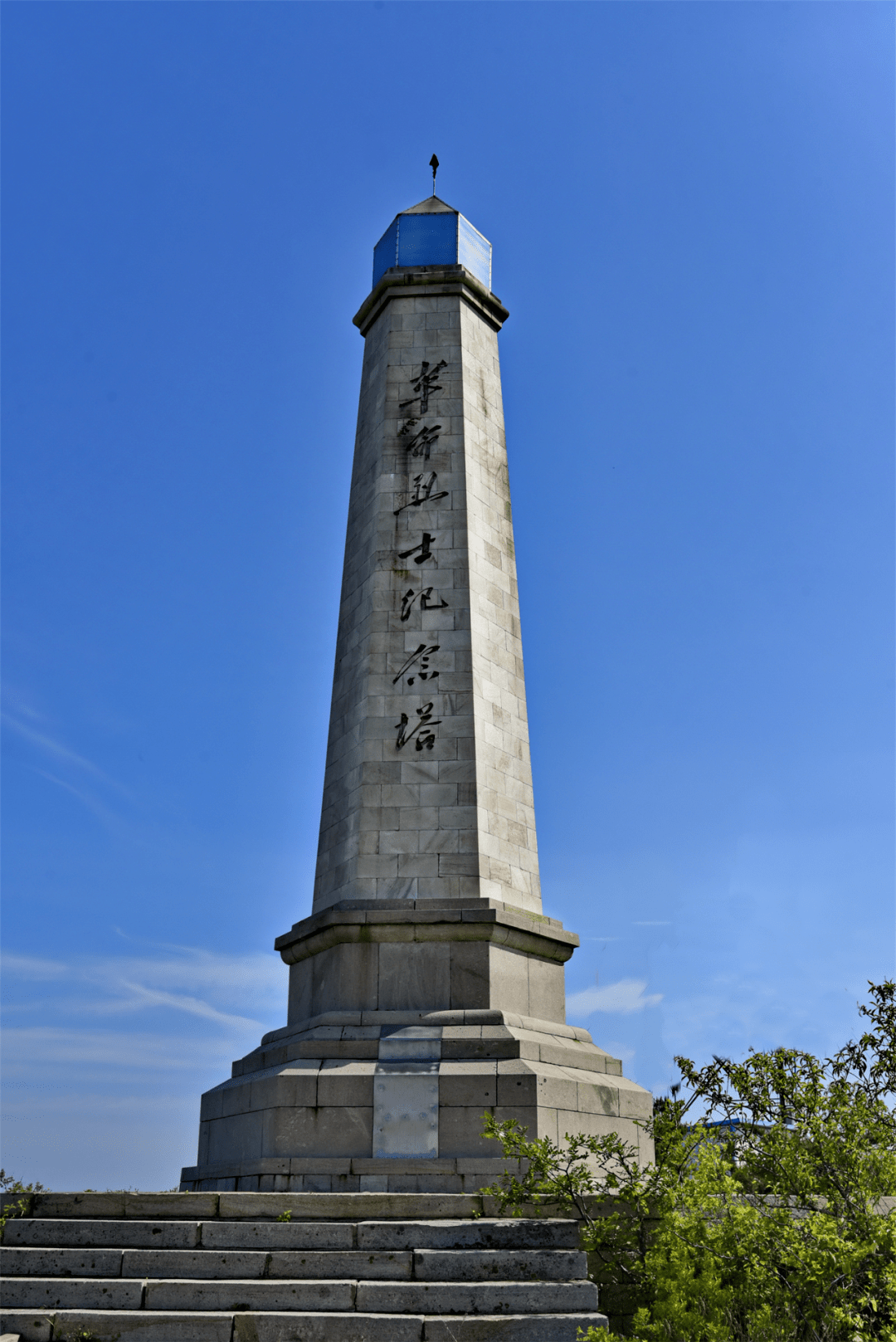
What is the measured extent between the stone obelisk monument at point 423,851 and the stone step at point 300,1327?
2.81m

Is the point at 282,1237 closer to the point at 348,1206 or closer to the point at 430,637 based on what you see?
the point at 348,1206

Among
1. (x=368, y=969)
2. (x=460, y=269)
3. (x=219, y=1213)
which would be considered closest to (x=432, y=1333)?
(x=219, y=1213)

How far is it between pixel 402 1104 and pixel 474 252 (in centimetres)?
1113

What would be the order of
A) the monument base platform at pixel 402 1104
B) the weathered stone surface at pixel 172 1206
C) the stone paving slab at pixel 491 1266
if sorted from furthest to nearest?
the monument base platform at pixel 402 1104 → the weathered stone surface at pixel 172 1206 → the stone paving slab at pixel 491 1266

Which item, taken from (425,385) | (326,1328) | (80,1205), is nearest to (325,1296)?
(326,1328)

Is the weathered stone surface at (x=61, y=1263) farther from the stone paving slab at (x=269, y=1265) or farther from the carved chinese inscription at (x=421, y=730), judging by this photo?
the carved chinese inscription at (x=421, y=730)

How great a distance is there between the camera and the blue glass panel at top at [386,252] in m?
15.5

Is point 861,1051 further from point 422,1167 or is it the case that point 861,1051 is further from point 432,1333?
point 432,1333

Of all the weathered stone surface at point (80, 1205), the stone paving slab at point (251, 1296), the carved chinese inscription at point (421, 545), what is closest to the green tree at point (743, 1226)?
the stone paving slab at point (251, 1296)

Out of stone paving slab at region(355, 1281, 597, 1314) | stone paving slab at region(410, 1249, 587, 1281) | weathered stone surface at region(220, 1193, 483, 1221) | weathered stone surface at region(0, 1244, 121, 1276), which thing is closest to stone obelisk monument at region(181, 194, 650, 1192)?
weathered stone surface at region(220, 1193, 483, 1221)

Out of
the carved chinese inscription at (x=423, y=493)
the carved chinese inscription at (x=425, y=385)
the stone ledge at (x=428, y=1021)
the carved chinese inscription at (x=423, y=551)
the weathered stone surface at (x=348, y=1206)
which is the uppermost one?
the carved chinese inscription at (x=425, y=385)

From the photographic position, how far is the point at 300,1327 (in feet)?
23.7

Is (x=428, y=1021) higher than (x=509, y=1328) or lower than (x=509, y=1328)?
higher

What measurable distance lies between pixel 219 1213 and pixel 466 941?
366cm
